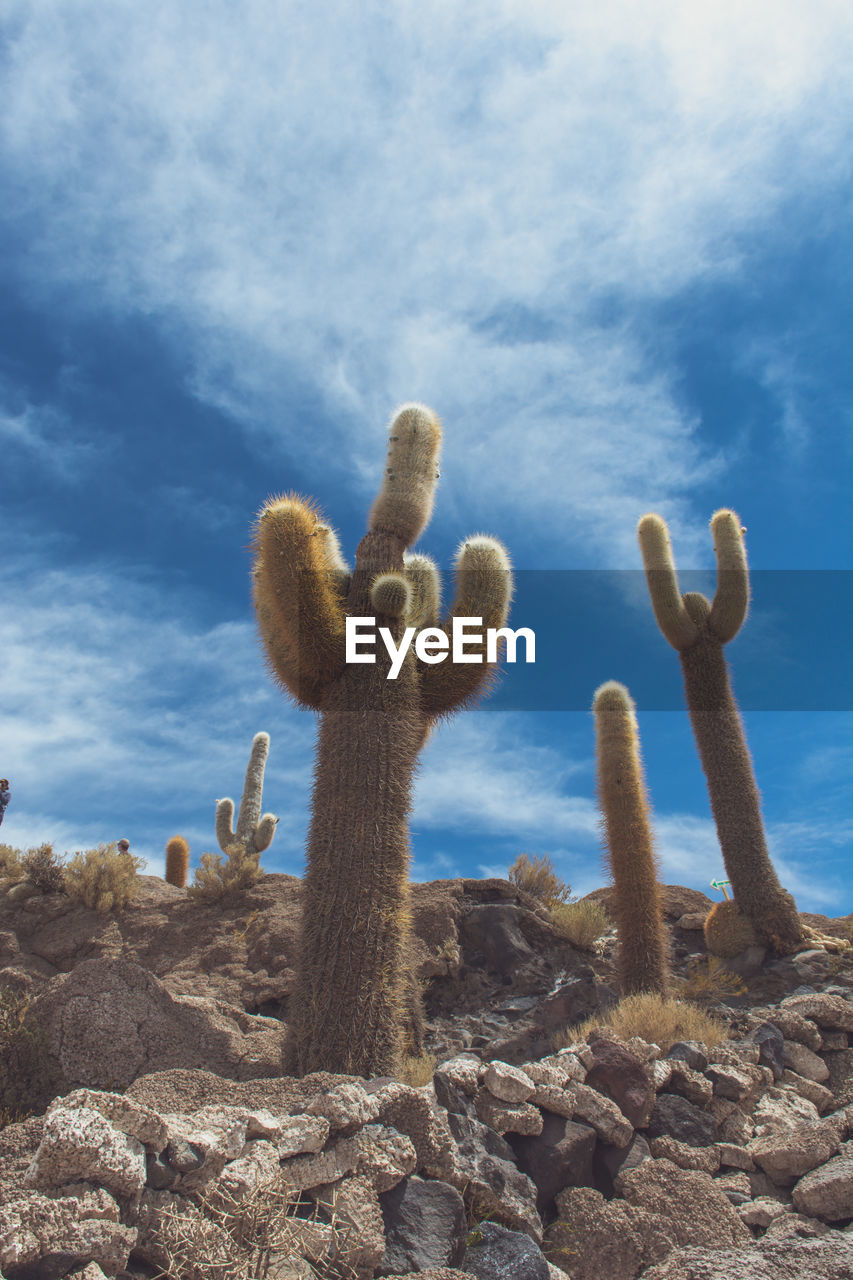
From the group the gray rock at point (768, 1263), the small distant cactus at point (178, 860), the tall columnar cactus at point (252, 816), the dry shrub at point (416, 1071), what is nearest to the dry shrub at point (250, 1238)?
the gray rock at point (768, 1263)

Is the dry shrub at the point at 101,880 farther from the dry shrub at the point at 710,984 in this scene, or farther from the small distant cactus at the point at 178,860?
the dry shrub at the point at 710,984

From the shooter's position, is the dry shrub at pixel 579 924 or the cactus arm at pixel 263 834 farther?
the cactus arm at pixel 263 834

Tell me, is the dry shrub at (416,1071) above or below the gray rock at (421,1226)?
above

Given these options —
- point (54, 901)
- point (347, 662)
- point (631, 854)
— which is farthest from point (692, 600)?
point (54, 901)

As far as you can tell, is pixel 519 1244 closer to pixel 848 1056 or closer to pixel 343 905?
pixel 343 905

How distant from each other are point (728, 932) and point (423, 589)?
7045 millimetres

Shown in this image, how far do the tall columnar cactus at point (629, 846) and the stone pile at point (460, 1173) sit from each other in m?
2.48

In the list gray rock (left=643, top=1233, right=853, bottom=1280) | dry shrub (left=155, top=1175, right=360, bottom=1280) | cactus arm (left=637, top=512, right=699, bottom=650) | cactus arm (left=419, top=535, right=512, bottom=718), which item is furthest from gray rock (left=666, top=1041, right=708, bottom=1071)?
cactus arm (left=637, top=512, right=699, bottom=650)

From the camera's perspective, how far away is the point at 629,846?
416 inches

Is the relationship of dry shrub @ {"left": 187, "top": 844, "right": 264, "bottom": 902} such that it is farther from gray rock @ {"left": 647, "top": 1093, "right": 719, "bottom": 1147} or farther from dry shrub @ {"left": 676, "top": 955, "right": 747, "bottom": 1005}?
gray rock @ {"left": 647, "top": 1093, "right": 719, "bottom": 1147}

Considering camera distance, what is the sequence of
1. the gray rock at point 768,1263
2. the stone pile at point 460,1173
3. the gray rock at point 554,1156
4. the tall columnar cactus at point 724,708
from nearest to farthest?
the stone pile at point 460,1173 < the gray rock at point 768,1263 < the gray rock at point 554,1156 < the tall columnar cactus at point 724,708

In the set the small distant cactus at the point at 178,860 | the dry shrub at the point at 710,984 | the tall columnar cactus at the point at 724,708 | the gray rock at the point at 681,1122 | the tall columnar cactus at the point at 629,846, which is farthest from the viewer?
the small distant cactus at the point at 178,860

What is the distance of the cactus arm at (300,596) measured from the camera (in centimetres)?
773

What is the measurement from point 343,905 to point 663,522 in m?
9.47
